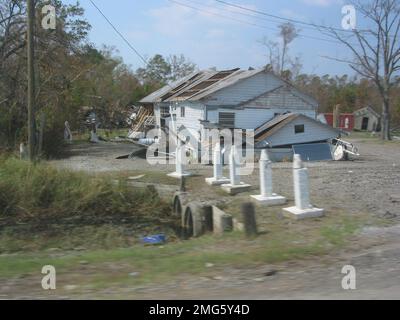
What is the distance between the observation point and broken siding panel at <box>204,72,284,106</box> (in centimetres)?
2952

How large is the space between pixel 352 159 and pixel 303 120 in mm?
3704

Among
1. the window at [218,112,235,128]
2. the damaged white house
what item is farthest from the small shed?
the window at [218,112,235,128]

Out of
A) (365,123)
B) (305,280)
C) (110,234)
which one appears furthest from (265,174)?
(365,123)

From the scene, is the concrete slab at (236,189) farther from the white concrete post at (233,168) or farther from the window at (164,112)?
the window at (164,112)

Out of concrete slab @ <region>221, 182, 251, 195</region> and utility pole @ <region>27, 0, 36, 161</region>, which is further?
utility pole @ <region>27, 0, 36, 161</region>

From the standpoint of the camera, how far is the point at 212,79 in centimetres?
3516

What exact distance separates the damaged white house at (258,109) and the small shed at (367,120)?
106 ft

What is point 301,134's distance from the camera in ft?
96.5

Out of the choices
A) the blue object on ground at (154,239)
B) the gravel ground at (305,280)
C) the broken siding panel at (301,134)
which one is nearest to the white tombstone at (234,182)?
the blue object on ground at (154,239)

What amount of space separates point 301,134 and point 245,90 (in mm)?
4391

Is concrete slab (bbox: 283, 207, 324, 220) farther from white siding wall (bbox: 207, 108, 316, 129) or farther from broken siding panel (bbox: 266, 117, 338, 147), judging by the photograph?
white siding wall (bbox: 207, 108, 316, 129)

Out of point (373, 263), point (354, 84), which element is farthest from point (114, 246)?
point (354, 84)

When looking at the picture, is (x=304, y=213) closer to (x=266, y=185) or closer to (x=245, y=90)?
(x=266, y=185)

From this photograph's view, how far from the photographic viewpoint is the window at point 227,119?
97.2 ft
